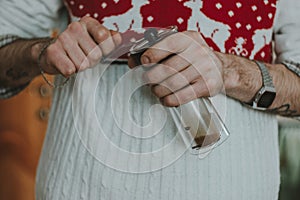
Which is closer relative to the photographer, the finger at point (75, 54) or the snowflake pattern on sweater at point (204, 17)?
the finger at point (75, 54)

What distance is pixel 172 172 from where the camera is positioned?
32.9 inches

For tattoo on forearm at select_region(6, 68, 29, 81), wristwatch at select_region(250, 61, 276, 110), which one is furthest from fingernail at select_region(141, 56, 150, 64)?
tattoo on forearm at select_region(6, 68, 29, 81)

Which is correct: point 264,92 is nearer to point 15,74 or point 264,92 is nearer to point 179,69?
point 179,69

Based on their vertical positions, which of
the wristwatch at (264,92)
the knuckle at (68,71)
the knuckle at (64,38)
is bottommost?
the wristwatch at (264,92)

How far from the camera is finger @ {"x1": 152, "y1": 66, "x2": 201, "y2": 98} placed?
0.72 metres

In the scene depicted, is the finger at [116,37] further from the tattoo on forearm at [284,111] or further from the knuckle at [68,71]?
the tattoo on forearm at [284,111]

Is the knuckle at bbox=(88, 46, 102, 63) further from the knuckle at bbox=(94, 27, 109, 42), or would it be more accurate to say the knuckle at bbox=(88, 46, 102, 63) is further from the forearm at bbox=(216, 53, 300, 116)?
the forearm at bbox=(216, 53, 300, 116)

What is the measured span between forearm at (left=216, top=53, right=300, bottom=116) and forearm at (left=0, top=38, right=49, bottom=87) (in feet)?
0.97

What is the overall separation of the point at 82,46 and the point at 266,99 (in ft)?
0.95

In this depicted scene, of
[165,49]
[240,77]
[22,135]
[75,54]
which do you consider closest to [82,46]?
[75,54]

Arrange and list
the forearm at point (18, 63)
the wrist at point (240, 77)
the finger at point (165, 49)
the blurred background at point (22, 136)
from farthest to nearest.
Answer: the blurred background at point (22, 136), the forearm at point (18, 63), the wrist at point (240, 77), the finger at point (165, 49)

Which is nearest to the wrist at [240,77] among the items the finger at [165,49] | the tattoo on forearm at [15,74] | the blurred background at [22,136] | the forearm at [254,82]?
the forearm at [254,82]

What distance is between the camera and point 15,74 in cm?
100

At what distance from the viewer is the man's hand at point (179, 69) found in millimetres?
710
